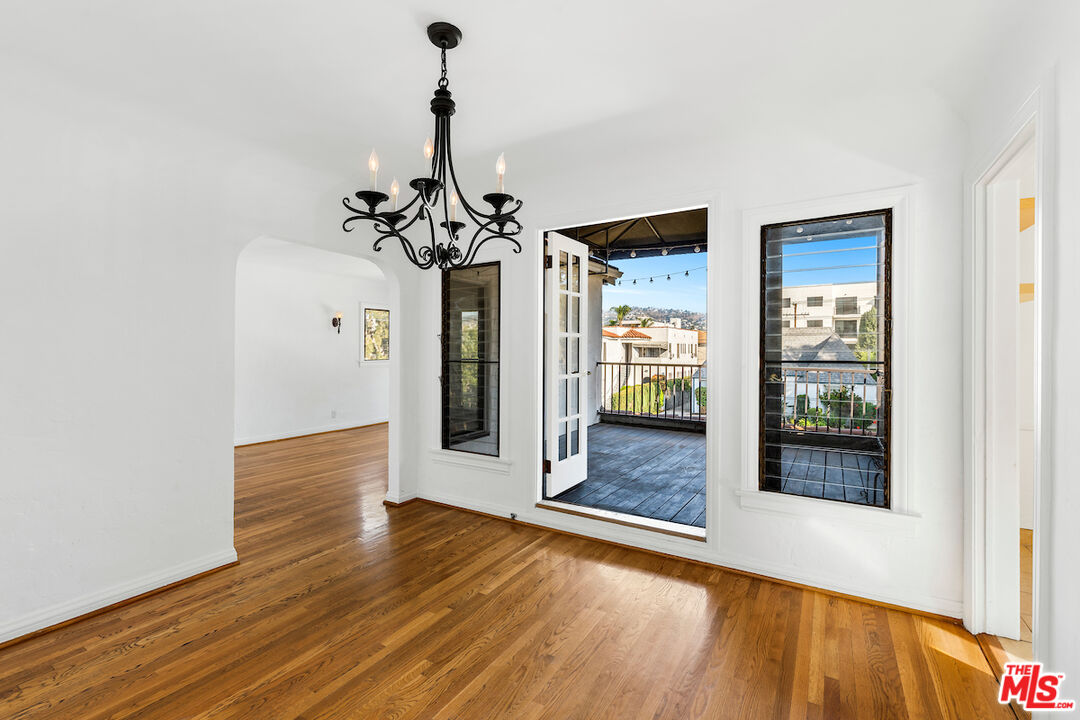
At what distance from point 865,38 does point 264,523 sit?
14.7ft

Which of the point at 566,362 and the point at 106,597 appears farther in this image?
the point at 566,362

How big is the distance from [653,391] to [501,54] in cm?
656

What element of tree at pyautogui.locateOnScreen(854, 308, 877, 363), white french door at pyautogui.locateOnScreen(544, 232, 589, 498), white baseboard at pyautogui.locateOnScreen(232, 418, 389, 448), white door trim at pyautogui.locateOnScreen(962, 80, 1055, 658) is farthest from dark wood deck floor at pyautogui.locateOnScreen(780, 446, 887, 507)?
white baseboard at pyautogui.locateOnScreen(232, 418, 389, 448)

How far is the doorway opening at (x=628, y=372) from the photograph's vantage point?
3893 mm

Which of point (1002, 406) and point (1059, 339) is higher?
point (1059, 339)

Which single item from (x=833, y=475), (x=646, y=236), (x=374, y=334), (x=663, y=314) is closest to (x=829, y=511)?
(x=833, y=475)

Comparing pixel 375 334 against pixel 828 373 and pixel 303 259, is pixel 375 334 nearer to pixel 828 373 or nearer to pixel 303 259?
pixel 303 259

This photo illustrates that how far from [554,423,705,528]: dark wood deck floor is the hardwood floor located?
698 mm

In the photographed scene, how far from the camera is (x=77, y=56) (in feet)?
7.01

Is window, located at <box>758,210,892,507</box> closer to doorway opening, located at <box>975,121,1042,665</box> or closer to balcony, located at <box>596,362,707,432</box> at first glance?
doorway opening, located at <box>975,121,1042,665</box>

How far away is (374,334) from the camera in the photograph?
873 centimetres

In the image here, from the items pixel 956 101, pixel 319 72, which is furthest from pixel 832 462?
pixel 319 72

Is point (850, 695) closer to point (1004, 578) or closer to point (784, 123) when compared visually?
point (1004, 578)

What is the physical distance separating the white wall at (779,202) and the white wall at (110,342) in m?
1.91
